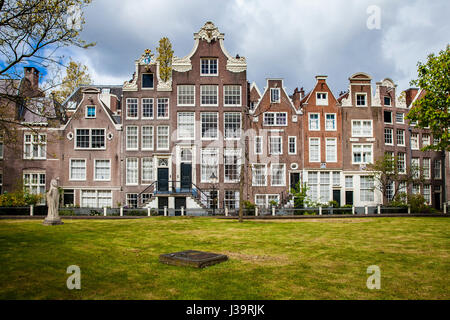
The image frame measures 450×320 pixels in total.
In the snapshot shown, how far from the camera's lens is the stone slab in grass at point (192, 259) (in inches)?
403

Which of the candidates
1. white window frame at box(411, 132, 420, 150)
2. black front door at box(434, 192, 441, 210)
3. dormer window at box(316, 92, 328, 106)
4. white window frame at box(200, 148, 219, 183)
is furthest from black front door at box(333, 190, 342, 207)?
black front door at box(434, 192, 441, 210)

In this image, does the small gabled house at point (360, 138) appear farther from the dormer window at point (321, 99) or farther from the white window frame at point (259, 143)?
the white window frame at point (259, 143)

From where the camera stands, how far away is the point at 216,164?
37438 mm

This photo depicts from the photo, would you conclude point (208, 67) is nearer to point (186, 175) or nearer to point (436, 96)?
point (186, 175)

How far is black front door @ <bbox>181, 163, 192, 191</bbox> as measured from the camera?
121 ft

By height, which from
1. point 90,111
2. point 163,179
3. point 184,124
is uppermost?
point 90,111

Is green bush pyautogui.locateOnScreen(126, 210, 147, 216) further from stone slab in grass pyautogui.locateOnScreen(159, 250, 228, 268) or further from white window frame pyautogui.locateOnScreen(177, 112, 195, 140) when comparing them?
stone slab in grass pyautogui.locateOnScreen(159, 250, 228, 268)

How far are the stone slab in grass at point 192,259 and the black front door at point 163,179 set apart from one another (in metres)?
25.8

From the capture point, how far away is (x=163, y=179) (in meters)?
36.8

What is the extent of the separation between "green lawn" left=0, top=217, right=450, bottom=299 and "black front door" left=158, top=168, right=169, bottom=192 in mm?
19919

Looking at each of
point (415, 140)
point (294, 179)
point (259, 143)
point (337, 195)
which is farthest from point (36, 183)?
point (415, 140)

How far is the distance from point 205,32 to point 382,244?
98.6 feet

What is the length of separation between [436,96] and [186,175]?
2485cm

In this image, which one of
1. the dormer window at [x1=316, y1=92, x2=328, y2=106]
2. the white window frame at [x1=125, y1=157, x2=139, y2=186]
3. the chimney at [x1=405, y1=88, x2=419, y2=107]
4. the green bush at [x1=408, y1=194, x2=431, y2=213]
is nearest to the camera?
the green bush at [x1=408, y1=194, x2=431, y2=213]
